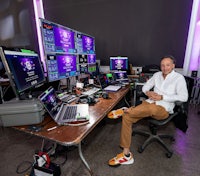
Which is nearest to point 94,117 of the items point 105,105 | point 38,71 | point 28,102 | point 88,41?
point 105,105

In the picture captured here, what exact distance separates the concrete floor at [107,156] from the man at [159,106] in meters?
0.14

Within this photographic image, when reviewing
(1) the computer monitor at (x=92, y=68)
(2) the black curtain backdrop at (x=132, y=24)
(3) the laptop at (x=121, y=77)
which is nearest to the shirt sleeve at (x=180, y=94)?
(3) the laptop at (x=121, y=77)

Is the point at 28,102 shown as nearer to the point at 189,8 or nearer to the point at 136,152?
the point at 136,152

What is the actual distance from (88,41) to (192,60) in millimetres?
2342

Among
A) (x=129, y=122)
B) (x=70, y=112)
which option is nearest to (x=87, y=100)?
(x=70, y=112)

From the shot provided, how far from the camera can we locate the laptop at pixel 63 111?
1024 mm

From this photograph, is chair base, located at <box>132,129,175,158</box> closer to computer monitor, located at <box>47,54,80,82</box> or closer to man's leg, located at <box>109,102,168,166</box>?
man's leg, located at <box>109,102,168,166</box>

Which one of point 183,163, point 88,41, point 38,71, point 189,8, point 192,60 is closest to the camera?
point 38,71

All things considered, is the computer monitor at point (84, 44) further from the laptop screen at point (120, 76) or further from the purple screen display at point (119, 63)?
the laptop screen at point (120, 76)

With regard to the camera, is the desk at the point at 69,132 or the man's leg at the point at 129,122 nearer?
the desk at the point at 69,132

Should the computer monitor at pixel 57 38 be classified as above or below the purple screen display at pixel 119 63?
above

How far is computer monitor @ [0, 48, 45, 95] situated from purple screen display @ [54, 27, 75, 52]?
394 millimetres

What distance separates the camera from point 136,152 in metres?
1.67

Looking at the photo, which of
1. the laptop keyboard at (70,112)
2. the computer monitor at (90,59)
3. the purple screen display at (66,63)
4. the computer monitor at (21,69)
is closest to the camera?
the computer monitor at (21,69)
